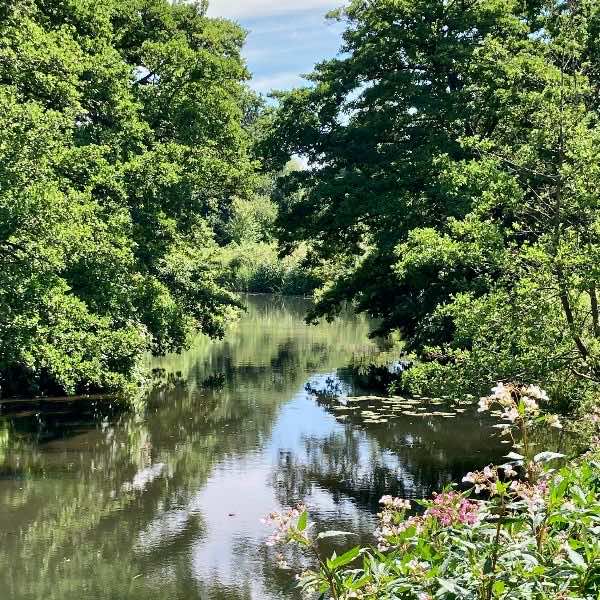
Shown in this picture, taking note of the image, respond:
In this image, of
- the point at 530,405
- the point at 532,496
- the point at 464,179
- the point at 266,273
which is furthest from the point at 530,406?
the point at 266,273

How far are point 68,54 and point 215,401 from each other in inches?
428

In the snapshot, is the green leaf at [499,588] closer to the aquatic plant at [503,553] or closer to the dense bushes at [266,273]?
the aquatic plant at [503,553]

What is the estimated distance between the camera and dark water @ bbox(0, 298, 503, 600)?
10.9 metres

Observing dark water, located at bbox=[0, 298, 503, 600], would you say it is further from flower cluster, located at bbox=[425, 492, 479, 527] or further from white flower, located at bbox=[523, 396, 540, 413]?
white flower, located at bbox=[523, 396, 540, 413]

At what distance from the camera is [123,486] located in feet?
49.3

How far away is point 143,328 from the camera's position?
73.9ft

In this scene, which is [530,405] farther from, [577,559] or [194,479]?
[194,479]

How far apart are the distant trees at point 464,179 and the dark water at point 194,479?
8.95 ft

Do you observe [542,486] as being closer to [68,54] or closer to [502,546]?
[502,546]

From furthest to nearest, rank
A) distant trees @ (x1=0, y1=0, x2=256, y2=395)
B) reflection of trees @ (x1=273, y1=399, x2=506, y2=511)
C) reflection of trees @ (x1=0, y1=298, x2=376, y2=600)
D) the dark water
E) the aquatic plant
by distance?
1. distant trees @ (x1=0, y1=0, x2=256, y2=395)
2. reflection of trees @ (x1=273, y1=399, x2=506, y2=511)
3. the dark water
4. reflection of trees @ (x1=0, y1=298, x2=376, y2=600)
5. the aquatic plant

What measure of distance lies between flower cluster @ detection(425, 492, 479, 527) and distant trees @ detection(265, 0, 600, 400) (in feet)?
25.3

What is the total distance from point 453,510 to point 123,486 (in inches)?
468

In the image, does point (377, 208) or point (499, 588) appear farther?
point (377, 208)

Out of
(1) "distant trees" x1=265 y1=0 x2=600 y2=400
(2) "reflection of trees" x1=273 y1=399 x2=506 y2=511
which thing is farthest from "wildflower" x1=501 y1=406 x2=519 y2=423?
(2) "reflection of trees" x1=273 y1=399 x2=506 y2=511
